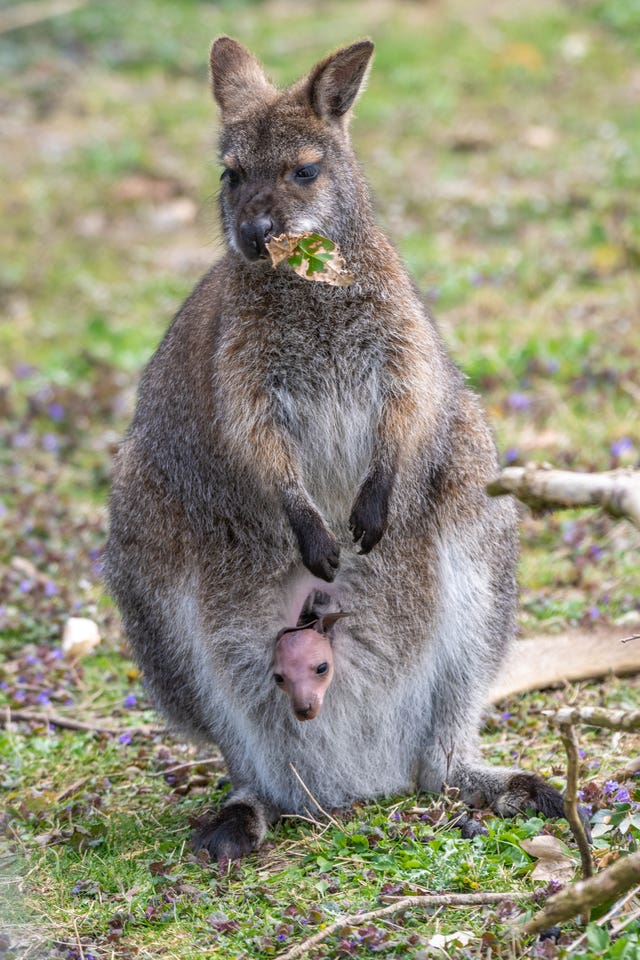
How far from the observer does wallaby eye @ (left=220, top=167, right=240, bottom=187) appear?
3637 mm

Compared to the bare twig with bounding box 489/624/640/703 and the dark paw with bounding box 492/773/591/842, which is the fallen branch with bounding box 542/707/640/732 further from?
the bare twig with bounding box 489/624/640/703

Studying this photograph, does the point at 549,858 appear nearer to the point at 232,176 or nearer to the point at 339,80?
the point at 232,176

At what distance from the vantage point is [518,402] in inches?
255

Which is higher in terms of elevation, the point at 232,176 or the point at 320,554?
the point at 232,176

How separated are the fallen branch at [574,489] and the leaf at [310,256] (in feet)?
3.28

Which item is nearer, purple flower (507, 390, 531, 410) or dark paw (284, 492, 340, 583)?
dark paw (284, 492, 340, 583)

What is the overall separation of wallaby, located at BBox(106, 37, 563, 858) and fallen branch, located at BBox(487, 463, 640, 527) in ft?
3.17

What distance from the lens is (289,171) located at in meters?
3.60

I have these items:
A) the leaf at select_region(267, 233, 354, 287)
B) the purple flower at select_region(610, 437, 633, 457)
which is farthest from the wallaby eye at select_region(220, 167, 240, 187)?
the purple flower at select_region(610, 437, 633, 457)

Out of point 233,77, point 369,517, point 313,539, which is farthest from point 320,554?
point 233,77

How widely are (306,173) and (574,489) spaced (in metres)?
1.41

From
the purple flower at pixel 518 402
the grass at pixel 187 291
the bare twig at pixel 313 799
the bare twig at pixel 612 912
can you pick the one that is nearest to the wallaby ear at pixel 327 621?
the bare twig at pixel 313 799

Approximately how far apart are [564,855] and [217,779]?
4.48ft

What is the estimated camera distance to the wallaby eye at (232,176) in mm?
3637
